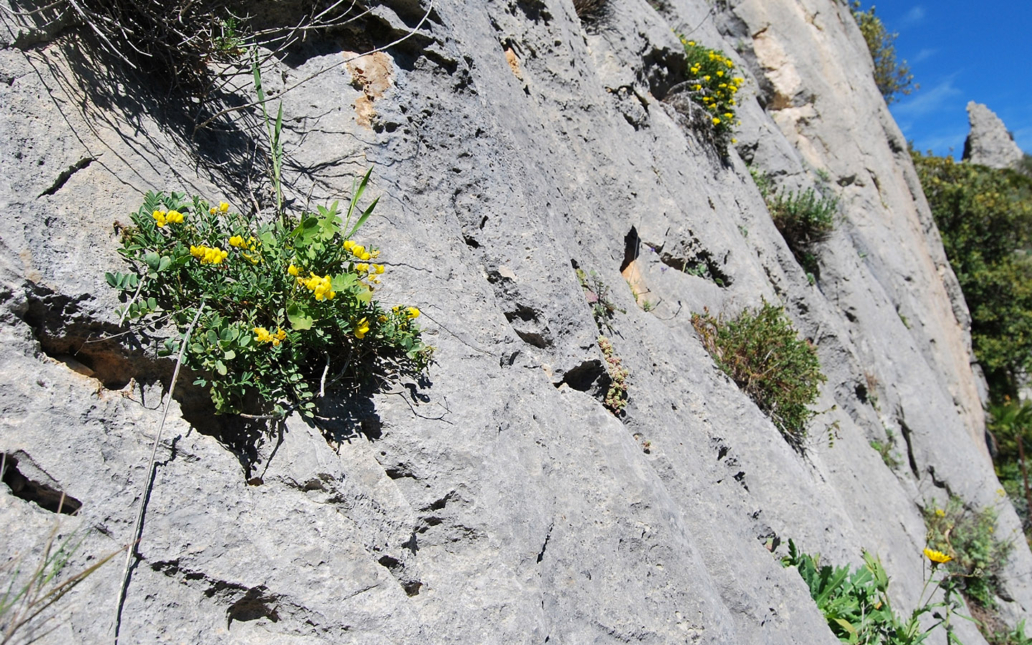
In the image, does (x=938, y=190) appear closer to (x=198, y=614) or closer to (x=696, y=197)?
(x=696, y=197)

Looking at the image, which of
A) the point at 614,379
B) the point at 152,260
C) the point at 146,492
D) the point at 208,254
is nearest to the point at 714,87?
the point at 614,379

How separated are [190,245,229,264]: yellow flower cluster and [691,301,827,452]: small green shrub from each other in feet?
12.3

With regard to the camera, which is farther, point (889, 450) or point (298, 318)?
point (889, 450)

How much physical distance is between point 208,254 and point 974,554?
336 inches

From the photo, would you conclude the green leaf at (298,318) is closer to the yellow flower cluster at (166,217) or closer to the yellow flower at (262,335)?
the yellow flower at (262,335)

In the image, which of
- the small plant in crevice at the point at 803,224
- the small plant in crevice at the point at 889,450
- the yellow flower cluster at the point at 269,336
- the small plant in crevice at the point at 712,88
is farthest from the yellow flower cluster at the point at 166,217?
the small plant in crevice at the point at 803,224

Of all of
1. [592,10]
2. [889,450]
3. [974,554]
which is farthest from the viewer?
[974,554]

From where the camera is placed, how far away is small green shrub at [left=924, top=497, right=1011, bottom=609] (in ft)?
24.6

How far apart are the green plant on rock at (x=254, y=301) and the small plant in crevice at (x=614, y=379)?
133cm

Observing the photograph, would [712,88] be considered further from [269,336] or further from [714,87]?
[269,336]

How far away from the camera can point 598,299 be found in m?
3.94

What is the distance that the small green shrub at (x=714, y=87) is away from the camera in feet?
23.5

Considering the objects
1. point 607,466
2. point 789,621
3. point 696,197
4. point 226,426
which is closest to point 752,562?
point 789,621

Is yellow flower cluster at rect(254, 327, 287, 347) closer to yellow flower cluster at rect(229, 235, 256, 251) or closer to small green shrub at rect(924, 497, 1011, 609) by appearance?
yellow flower cluster at rect(229, 235, 256, 251)
